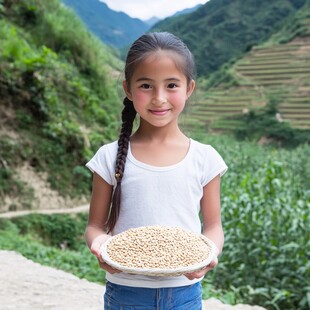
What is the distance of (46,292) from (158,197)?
2.38m

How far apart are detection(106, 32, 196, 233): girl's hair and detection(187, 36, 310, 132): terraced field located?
26407mm

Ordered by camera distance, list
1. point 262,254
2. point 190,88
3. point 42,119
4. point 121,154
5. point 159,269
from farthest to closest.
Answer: point 42,119, point 262,254, point 190,88, point 121,154, point 159,269

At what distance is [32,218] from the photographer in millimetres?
7773

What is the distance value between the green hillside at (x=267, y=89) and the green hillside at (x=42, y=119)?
15732 millimetres

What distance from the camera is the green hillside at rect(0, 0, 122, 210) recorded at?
8.77 metres

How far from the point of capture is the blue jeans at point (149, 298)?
55.5 inches

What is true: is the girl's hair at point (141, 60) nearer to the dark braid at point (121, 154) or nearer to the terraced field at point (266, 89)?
the dark braid at point (121, 154)

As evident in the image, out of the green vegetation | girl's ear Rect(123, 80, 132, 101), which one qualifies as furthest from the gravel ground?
girl's ear Rect(123, 80, 132, 101)


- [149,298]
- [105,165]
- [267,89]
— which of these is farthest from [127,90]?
[267,89]

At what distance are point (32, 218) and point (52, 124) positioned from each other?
2.32 metres

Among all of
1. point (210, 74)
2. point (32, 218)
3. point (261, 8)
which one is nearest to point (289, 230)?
point (32, 218)

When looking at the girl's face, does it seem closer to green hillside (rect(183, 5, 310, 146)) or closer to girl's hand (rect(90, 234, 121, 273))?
girl's hand (rect(90, 234, 121, 273))

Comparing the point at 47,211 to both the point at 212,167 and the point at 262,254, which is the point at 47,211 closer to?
the point at 262,254

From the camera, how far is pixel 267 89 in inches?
1202
